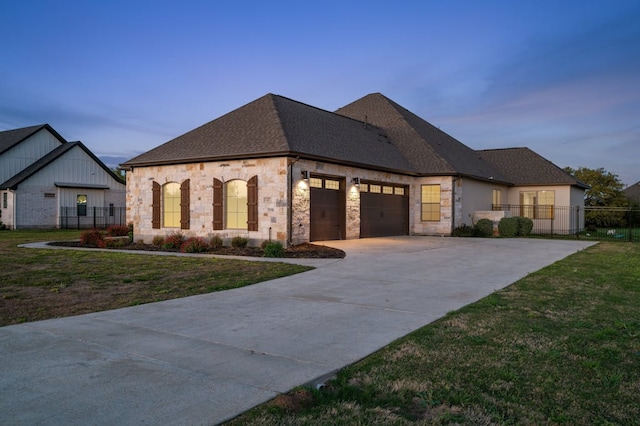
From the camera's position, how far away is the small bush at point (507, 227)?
23344mm

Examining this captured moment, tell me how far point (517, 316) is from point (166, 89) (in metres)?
27.4

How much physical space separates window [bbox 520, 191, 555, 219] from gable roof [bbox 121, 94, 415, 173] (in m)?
11.2

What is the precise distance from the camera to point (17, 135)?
111ft

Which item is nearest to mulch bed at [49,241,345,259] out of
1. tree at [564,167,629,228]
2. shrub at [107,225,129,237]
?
shrub at [107,225,129,237]

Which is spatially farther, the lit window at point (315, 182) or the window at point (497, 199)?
the window at point (497, 199)

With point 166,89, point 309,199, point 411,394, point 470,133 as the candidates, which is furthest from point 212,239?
point 470,133

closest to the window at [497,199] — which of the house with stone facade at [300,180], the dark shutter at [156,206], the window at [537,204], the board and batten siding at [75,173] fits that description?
the house with stone facade at [300,180]

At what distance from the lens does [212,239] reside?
55.4ft

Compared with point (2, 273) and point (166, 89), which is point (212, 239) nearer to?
point (2, 273)

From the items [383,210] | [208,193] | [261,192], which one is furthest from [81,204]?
[383,210]

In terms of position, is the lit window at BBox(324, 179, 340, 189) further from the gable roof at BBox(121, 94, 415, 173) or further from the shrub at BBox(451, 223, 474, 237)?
the shrub at BBox(451, 223, 474, 237)

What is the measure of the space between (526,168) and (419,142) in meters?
9.95

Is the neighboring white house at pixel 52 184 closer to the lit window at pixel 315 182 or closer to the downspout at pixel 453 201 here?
the lit window at pixel 315 182

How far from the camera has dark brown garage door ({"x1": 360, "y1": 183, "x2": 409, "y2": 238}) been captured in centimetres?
2041
